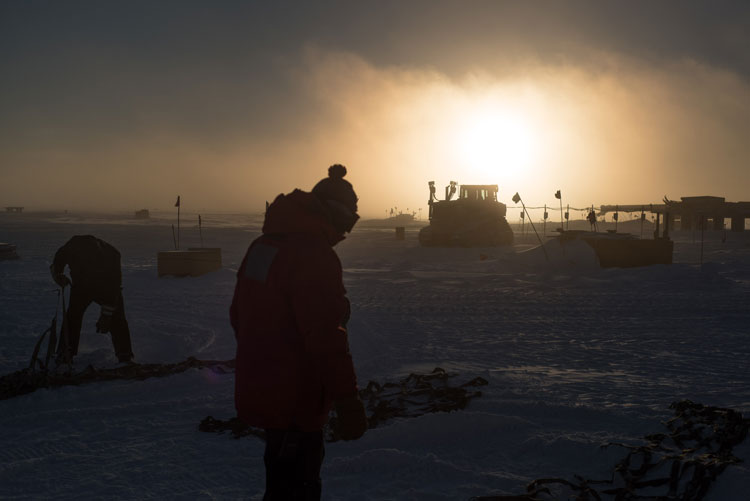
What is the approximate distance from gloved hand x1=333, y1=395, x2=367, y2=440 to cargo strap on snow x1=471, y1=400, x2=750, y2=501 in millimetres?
1398

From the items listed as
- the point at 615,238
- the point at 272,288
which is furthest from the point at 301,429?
the point at 615,238

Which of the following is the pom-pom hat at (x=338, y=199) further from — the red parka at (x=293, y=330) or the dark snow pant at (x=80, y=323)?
the dark snow pant at (x=80, y=323)

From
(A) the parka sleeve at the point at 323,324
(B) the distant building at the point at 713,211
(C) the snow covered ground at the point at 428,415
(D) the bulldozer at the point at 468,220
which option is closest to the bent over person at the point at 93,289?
(C) the snow covered ground at the point at 428,415

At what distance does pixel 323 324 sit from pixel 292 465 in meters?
0.66

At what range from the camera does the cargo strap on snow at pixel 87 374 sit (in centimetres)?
511

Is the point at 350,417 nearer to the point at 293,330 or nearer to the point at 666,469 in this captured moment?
the point at 293,330

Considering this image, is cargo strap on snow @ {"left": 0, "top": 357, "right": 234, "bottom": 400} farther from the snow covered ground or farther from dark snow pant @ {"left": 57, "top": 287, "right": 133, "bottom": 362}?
dark snow pant @ {"left": 57, "top": 287, "right": 133, "bottom": 362}

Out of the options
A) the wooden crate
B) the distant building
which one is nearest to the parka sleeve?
the wooden crate

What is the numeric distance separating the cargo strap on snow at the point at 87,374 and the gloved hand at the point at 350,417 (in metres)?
4.14

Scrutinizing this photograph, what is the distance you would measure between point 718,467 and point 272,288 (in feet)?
10.4

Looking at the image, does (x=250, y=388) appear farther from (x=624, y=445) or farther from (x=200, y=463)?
(x=624, y=445)

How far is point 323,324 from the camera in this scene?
2035mm

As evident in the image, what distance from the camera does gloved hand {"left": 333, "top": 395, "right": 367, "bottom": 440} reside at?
82.0 inches

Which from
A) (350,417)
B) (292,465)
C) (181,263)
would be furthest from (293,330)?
(181,263)
